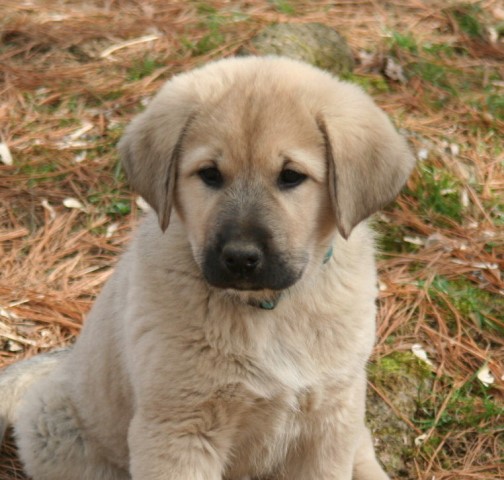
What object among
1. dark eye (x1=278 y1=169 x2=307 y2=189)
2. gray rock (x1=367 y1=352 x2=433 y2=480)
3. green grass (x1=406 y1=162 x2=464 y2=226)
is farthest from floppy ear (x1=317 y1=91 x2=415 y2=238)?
green grass (x1=406 y1=162 x2=464 y2=226)

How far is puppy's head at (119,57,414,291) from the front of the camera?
3373mm

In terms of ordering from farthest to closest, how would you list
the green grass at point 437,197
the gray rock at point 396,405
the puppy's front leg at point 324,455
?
the green grass at point 437,197 → the gray rock at point 396,405 → the puppy's front leg at point 324,455

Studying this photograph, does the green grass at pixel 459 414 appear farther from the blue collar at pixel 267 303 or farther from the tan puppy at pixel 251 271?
the blue collar at pixel 267 303

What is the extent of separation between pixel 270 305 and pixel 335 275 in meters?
0.30

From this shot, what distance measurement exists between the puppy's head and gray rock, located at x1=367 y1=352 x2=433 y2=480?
4.91ft

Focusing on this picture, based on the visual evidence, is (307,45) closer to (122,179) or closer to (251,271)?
(122,179)

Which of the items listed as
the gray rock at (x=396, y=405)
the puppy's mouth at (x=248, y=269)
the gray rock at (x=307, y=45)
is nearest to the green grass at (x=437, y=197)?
the gray rock at (x=396, y=405)

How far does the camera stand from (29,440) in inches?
172

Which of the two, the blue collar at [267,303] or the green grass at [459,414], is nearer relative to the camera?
the blue collar at [267,303]

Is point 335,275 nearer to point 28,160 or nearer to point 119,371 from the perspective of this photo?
point 119,371

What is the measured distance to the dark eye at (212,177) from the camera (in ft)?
11.3

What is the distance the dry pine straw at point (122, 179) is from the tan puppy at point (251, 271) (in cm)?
129

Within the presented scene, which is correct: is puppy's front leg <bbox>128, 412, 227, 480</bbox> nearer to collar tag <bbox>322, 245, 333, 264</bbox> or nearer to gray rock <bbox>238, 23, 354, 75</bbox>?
collar tag <bbox>322, 245, 333, 264</bbox>

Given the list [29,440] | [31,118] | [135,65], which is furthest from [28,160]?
[29,440]
